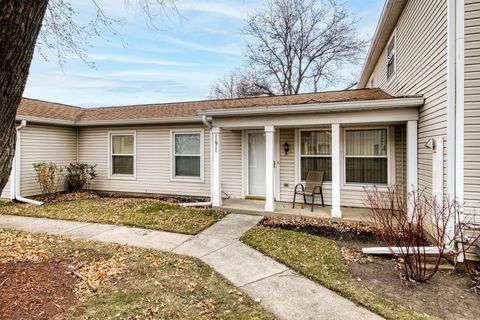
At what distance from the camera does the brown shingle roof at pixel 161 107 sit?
8891mm

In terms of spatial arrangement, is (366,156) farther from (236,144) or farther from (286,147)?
(236,144)

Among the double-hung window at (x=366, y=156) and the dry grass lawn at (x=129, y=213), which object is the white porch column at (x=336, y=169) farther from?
the dry grass lawn at (x=129, y=213)

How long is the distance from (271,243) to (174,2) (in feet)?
13.1

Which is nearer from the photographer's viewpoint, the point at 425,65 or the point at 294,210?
the point at 425,65

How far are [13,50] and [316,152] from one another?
6836 mm

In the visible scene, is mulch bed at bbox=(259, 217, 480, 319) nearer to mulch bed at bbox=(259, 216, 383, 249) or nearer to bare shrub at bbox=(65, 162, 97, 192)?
mulch bed at bbox=(259, 216, 383, 249)

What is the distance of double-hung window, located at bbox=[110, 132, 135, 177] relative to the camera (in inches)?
390

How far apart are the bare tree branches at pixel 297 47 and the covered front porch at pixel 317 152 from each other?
12856 millimetres

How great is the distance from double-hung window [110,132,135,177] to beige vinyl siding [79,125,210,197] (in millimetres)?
189

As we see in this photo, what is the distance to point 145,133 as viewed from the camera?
9617 mm

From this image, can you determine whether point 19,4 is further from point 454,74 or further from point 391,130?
point 391,130

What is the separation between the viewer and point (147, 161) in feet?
31.6

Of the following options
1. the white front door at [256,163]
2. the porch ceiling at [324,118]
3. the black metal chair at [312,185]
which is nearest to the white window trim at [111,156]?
the porch ceiling at [324,118]

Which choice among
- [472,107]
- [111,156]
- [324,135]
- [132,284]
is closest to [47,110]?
[111,156]
